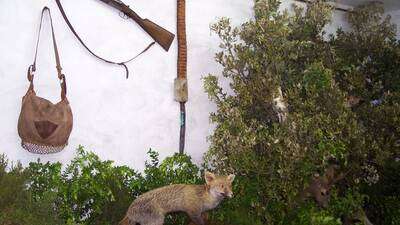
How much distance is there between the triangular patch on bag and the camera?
13.7 ft

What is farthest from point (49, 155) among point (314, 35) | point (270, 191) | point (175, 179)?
point (314, 35)

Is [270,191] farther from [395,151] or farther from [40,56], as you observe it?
[40,56]

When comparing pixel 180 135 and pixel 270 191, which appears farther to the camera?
pixel 180 135

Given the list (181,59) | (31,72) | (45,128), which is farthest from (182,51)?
(45,128)

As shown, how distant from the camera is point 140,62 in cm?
541

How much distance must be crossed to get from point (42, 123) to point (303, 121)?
236cm

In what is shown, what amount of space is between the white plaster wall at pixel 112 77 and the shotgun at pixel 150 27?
10cm

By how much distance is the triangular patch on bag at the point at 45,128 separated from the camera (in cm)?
418

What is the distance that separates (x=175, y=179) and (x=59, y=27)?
6.27 ft

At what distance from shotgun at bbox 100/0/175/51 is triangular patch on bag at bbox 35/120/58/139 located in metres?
1.55

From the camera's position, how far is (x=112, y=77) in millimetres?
5180

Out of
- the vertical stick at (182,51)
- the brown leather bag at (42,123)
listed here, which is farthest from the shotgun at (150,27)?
the brown leather bag at (42,123)

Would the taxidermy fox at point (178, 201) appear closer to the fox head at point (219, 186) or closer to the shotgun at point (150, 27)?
the fox head at point (219, 186)

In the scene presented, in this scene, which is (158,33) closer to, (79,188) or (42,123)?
(42,123)
